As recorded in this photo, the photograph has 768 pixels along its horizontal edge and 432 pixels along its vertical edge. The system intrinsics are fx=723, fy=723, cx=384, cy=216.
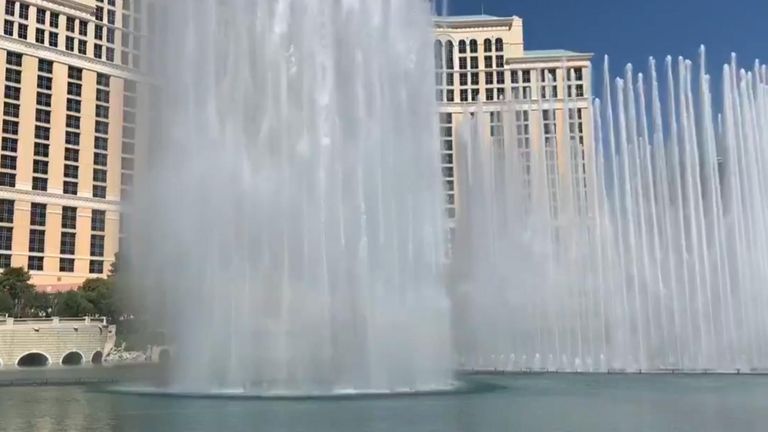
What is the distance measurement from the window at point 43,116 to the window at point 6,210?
9669mm

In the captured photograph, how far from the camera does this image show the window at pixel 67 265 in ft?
248

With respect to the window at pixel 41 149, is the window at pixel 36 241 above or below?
below

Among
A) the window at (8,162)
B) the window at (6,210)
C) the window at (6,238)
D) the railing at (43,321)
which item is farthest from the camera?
the window at (8,162)

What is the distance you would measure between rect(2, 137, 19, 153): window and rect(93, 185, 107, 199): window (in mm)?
9393

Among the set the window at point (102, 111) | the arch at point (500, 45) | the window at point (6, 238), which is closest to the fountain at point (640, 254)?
the window at point (6, 238)

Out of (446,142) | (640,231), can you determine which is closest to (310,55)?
(640,231)

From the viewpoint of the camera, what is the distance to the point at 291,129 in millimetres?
19734

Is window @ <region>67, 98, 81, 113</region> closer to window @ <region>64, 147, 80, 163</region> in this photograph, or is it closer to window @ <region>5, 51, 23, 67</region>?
window @ <region>64, 147, 80, 163</region>

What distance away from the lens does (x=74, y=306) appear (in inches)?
2279

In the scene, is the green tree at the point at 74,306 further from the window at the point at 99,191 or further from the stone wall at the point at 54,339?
the window at the point at 99,191

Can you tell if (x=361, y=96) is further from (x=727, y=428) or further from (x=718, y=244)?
(x=718, y=244)

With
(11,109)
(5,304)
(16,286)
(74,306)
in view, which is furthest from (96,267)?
(5,304)

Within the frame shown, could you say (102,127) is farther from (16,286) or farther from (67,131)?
(16,286)

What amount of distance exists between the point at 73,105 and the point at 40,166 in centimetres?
828
